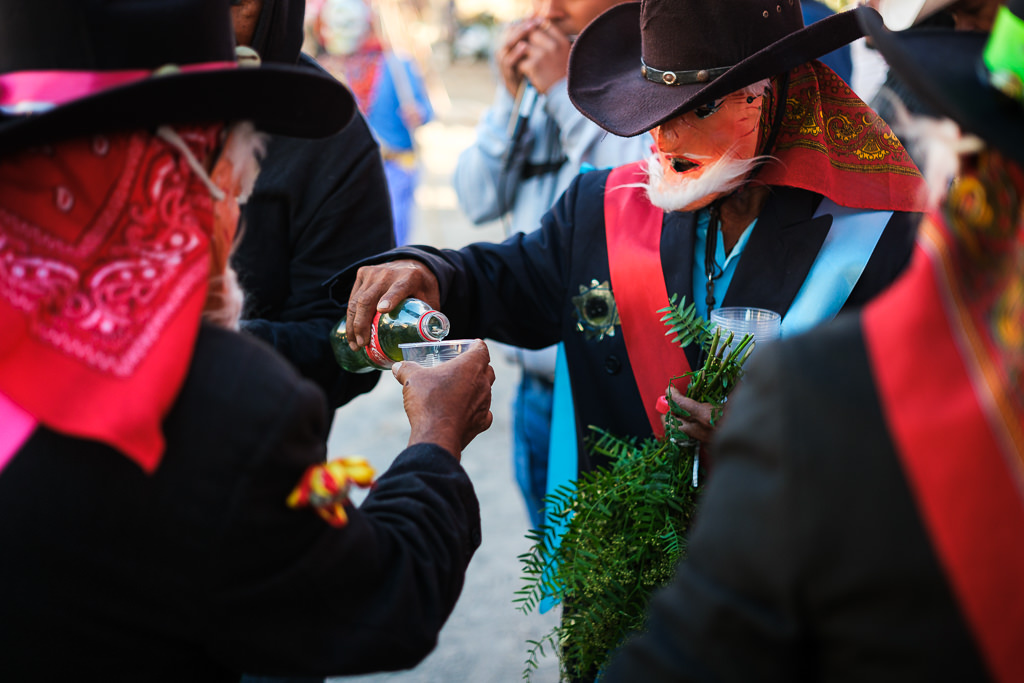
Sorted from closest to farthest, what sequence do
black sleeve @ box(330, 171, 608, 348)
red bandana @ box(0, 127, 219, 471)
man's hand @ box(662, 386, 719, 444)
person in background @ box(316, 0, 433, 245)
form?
1. red bandana @ box(0, 127, 219, 471)
2. man's hand @ box(662, 386, 719, 444)
3. black sleeve @ box(330, 171, 608, 348)
4. person in background @ box(316, 0, 433, 245)

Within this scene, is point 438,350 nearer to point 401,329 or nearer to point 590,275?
point 401,329

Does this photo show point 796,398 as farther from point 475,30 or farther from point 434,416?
point 475,30

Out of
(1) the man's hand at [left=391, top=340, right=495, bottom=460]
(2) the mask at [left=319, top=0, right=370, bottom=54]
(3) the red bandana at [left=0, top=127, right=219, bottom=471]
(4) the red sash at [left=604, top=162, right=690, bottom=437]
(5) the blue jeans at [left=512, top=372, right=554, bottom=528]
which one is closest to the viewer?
(3) the red bandana at [left=0, top=127, right=219, bottom=471]

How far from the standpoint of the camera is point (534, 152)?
3.61m

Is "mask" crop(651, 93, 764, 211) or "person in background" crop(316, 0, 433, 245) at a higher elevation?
"mask" crop(651, 93, 764, 211)

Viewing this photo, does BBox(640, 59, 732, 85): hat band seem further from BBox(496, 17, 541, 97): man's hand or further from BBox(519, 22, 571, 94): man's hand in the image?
BBox(496, 17, 541, 97): man's hand

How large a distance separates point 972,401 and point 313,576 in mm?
924

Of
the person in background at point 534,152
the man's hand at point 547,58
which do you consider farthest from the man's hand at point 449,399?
the man's hand at point 547,58

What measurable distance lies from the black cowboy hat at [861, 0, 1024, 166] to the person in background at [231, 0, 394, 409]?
1.85m

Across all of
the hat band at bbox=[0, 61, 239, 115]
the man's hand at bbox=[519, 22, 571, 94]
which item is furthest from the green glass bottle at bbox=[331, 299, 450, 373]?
the man's hand at bbox=[519, 22, 571, 94]

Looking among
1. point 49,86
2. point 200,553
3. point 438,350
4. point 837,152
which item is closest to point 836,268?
point 837,152

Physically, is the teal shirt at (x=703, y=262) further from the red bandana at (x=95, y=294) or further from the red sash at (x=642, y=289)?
the red bandana at (x=95, y=294)

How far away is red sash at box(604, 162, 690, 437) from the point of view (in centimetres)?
226

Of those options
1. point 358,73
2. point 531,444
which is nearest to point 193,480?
point 531,444
